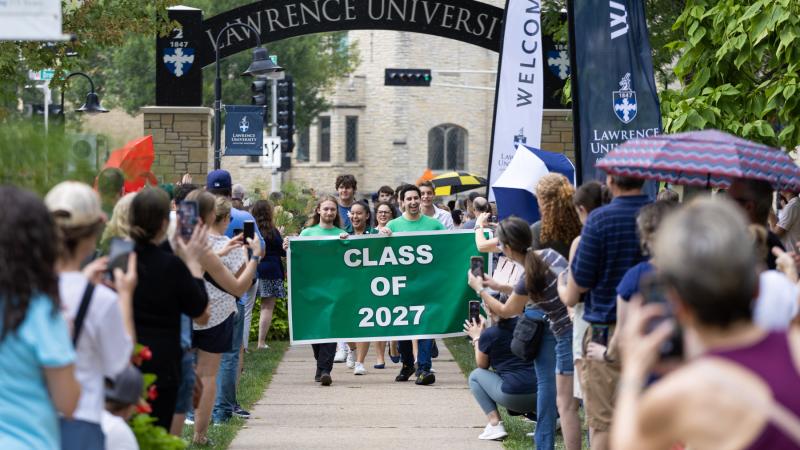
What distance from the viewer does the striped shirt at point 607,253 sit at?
296 inches

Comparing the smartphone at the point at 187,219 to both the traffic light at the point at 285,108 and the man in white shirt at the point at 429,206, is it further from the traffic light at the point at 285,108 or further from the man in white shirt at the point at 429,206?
the traffic light at the point at 285,108

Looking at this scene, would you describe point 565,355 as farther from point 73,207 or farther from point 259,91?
point 259,91

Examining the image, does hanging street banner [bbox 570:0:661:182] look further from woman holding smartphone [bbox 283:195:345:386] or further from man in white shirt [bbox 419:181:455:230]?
man in white shirt [bbox 419:181:455:230]

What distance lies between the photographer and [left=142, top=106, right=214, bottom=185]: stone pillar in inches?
859

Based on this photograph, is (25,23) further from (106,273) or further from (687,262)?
(687,262)

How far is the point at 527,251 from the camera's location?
29.0 feet

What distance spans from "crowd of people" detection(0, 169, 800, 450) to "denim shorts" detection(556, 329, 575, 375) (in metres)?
0.01

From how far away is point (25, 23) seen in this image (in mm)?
6402

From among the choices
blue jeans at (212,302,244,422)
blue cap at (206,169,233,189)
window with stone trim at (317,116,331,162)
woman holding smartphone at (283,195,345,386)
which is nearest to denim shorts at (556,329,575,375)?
blue jeans at (212,302,244,422)

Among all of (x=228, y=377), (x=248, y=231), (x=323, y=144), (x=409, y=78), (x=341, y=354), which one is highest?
(x=409, y=78)

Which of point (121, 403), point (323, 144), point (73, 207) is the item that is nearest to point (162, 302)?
point (121, 403)

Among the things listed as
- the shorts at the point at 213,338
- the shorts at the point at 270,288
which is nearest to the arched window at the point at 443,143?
the shorts at the point at 270,288

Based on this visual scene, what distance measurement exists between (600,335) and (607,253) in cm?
45

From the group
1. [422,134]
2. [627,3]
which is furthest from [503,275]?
[422,134]
